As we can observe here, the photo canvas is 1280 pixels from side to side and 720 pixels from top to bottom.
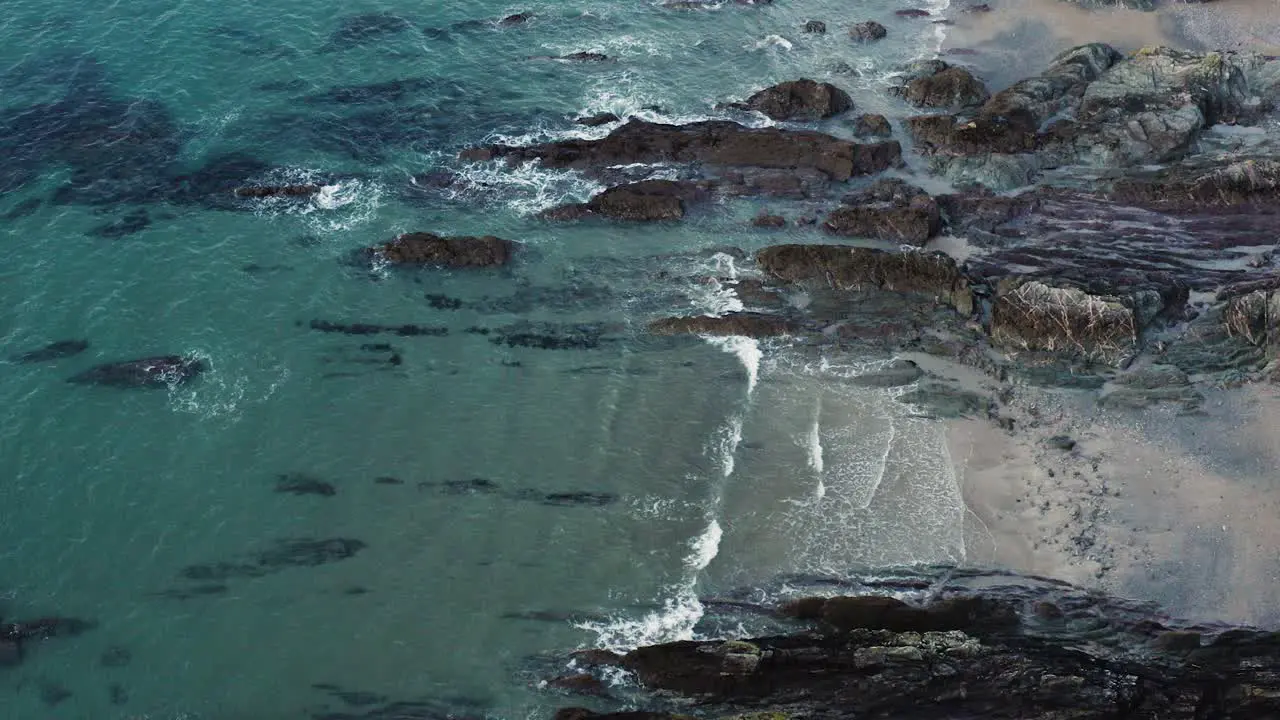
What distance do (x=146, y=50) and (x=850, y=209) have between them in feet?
131

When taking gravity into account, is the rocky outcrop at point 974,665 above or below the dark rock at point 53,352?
below

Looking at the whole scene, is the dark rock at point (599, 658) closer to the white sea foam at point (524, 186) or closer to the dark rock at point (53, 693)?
the dark rock at point (53, 693)

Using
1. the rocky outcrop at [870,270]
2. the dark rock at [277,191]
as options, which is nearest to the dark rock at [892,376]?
the rocky outcrop at [870,270]

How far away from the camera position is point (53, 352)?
4219cm

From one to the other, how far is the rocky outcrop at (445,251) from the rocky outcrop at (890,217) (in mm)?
Result: 14875

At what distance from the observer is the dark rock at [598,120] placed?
180 ft

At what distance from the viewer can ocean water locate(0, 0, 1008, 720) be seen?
33625mm

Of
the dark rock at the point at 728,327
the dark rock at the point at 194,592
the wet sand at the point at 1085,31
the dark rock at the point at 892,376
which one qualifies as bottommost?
the dark rock at the point at 194,592

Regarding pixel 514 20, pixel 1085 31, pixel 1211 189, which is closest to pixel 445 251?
pixel 514 20

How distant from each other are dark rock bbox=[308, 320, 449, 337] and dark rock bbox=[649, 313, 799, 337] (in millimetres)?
9016

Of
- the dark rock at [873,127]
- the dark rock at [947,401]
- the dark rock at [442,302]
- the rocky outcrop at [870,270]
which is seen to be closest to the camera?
the dark rock at [947,401]

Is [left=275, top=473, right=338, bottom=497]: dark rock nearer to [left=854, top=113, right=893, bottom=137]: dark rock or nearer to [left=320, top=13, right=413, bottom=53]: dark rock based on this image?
[left=320, top=13, right=413, bottom=53]: dark rock

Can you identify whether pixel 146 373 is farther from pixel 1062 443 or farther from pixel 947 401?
pixel 1062 443

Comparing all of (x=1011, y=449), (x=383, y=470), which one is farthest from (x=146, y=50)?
(x=1011, y=449)
